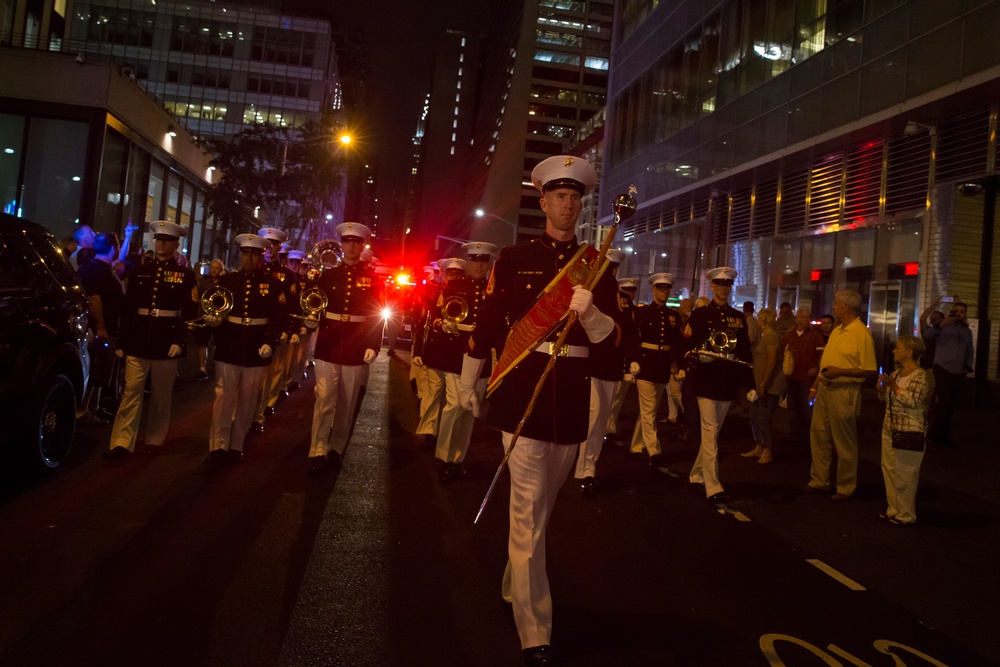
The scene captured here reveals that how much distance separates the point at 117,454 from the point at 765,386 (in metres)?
7.76

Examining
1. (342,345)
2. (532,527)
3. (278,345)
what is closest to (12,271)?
(342,345)

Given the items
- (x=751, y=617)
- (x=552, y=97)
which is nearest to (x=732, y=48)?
(x=751, y=617)

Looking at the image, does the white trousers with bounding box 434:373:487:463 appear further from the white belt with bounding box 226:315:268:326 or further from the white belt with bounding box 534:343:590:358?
the white belt with bounding box 534:343:590:358

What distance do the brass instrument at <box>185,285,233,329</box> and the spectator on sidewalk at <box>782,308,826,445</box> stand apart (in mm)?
7309

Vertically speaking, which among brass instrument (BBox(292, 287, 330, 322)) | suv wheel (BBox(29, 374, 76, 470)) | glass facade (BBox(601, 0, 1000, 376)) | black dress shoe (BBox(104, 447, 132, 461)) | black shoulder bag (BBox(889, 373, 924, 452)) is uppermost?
glass facade (BBox(601, 0, 1000, 376))

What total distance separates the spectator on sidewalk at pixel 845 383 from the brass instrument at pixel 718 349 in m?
1.26

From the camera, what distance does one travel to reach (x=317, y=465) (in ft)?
24.8

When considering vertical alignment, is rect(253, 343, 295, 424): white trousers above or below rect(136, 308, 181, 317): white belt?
below

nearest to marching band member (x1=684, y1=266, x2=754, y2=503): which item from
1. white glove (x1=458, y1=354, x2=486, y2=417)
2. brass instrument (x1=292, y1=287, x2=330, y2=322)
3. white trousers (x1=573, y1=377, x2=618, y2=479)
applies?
white trousers (x1=573, y1=377, x2=618, y2=479)

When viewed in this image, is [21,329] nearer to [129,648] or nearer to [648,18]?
[129,648]

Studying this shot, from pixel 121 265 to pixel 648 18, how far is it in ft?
89.5

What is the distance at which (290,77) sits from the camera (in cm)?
7350

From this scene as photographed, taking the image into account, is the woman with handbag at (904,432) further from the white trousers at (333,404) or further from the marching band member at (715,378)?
the white trousers at (333,404)

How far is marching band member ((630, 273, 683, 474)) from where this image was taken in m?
9.72
